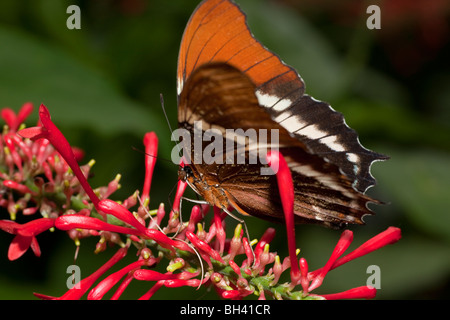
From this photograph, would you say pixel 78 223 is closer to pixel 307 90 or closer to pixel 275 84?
pixel 275 84

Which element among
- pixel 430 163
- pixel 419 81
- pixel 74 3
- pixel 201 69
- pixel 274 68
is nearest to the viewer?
pixel 201 69

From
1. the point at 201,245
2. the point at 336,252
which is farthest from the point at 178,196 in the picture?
the point at 336,252

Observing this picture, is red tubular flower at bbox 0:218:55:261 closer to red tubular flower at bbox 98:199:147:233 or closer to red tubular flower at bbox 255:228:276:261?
red tubular flower at bbox 98:199:147:233

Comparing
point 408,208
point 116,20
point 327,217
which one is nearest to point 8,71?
point 116,20

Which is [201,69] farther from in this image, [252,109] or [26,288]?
[26,288]

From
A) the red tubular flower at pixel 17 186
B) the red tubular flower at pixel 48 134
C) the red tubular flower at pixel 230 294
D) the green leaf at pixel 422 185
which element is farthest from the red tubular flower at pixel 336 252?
the green leaf at pixel 422 185

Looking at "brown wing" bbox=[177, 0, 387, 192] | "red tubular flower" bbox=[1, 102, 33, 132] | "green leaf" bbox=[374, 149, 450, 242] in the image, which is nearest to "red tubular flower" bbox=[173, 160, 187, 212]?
"brown wing" bbox=[177, 0, 387, 192]
